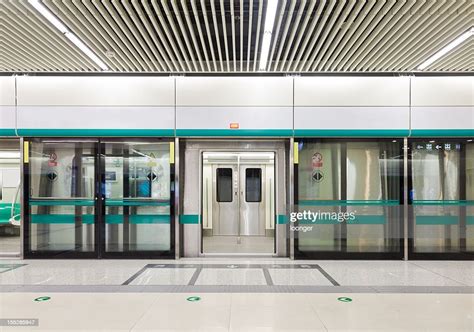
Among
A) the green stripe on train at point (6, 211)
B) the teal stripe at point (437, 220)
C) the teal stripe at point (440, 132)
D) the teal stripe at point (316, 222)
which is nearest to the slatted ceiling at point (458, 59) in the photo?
the teal stripe at point (440, 132)

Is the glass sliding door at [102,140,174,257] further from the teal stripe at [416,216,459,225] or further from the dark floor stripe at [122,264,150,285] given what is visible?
the teal stripe at [416,216,459,225]

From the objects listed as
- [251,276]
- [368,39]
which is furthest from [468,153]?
[251,276]

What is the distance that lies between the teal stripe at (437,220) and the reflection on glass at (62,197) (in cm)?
601

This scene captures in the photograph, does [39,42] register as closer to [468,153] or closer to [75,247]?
[75,247]

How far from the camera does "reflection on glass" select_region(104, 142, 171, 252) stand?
21.6ft

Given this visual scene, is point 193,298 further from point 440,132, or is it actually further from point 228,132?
point 440,132

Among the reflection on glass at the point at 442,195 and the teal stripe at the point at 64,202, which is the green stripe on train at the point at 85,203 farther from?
the reflection on glass at the point at 442,195

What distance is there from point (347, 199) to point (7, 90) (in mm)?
6555

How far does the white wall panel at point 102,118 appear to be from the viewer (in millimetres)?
6477

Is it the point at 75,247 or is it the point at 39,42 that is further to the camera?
the point at 75,247

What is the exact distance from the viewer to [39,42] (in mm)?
5074

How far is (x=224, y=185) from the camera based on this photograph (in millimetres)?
A: 8414

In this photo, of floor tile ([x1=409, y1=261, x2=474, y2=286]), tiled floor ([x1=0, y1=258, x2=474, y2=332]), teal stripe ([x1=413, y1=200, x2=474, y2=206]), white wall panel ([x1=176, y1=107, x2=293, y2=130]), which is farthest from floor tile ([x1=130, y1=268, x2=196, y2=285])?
teal stripe ([x1=413, y1=200, x2=474, y2=206])

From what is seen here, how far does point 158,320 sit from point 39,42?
13.5 feet
